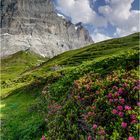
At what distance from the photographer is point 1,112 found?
1196 inches

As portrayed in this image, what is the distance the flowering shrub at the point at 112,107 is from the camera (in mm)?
12944

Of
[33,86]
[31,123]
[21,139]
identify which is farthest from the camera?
[33,86]

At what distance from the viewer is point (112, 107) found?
14.5 metres

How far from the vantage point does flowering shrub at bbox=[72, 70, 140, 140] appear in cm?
1294

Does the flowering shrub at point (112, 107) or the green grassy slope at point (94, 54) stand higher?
the green grassy slope at point (94, 54)

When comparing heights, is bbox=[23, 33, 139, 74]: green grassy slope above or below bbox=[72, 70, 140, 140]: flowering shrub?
above

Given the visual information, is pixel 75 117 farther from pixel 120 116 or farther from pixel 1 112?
pixel 1 112

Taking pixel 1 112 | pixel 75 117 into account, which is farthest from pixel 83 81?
pixel 1 112

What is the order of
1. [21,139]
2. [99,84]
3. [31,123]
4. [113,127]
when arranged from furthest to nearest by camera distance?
[31,123]
[21,139]
[99,84]
[113,127]

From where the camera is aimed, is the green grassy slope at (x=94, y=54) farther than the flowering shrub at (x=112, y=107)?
Yes

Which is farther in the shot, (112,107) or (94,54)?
(94,54)

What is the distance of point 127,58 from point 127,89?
9072mm

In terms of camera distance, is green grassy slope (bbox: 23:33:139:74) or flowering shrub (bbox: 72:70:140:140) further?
green grassy slope (bbox: 23:33:139:74)

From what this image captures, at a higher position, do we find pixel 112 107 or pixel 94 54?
pixel 94 54
